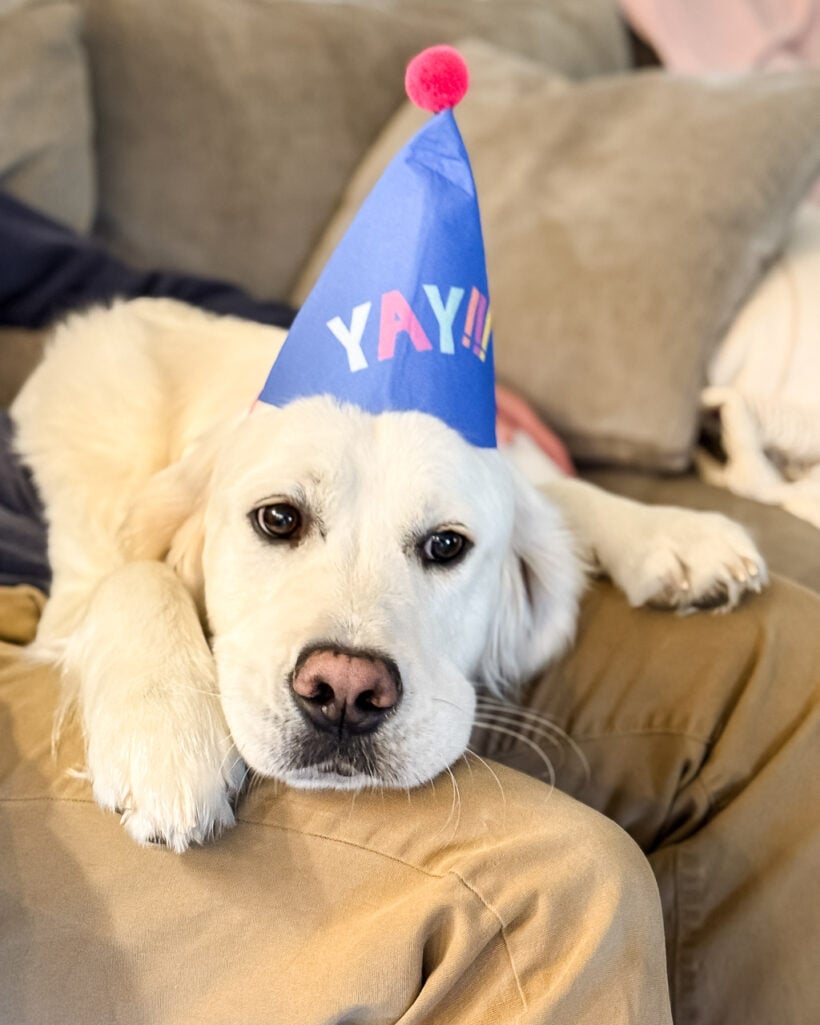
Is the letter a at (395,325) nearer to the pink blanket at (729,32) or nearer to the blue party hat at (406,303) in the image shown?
the blue party hat at (406,303)

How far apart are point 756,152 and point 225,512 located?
144 centimetres

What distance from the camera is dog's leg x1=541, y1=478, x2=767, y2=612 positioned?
1.40 m

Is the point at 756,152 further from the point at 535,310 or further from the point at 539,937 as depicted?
the point at 539,937

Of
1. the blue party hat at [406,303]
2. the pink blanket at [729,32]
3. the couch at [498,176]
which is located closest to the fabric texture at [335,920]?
the blue party hat at [406,303]

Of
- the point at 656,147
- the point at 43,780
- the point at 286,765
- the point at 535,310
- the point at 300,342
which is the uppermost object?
the point at 656,147

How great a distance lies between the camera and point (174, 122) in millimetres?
2258

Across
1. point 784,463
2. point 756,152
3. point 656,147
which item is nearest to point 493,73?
point 656,147

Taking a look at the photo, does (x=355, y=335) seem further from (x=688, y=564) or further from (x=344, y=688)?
(x=688, y=564)

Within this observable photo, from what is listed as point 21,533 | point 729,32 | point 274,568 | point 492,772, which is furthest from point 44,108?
point 729,32

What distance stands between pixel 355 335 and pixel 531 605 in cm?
54

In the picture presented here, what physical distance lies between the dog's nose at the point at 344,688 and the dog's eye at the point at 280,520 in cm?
22

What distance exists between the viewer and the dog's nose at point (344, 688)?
1.02m

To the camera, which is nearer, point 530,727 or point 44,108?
point 530,727

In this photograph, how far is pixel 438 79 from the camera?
1221 millimetres
